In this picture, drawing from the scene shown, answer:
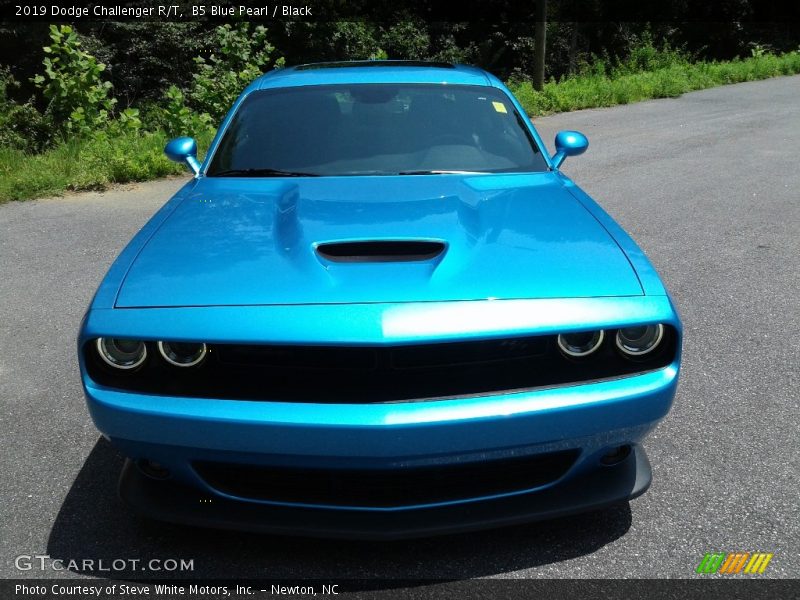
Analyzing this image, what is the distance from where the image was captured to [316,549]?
2.54m

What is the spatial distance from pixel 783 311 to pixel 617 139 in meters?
7.33

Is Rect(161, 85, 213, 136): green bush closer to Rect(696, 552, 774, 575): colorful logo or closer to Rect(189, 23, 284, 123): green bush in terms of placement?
Rect(189, 23, 284, 123): green bush

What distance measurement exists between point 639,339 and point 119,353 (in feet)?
4.92

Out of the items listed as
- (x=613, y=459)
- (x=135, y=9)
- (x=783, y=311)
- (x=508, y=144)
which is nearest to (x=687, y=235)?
(x=783, y=311)

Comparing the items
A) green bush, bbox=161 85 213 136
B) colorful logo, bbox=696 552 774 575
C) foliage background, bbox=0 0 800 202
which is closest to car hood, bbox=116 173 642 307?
colorful logo, bbox=696 552 774 575

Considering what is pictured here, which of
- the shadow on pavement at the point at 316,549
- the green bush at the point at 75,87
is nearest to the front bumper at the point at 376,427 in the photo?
the shadow on pavement at the point at 316,549

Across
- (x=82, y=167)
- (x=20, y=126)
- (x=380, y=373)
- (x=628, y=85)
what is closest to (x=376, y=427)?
(x=380, y=373)

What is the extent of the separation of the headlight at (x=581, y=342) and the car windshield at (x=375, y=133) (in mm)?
1323

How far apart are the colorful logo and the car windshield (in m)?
1.76

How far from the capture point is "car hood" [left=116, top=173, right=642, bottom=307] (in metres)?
2.31

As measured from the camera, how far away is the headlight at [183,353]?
2.29 metres

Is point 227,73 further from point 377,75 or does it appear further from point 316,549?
point 316,549

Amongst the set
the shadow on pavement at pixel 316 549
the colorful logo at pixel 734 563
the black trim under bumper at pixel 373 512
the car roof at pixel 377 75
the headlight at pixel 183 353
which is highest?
the car roof at pixel 377 75

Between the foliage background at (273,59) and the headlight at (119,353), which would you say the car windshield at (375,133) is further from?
the foliage background at (273,59)
